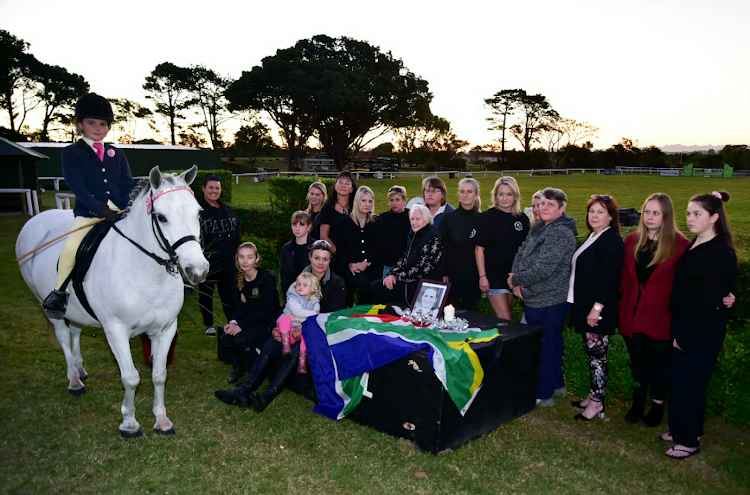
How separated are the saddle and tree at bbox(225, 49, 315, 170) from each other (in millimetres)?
38158

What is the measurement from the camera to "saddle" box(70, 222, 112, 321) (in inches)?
183

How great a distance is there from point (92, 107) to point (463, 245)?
A: 423cm

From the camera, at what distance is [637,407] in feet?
16.0

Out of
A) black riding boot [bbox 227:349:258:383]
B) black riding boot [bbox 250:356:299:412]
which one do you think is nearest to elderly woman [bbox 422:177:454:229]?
black riding boot [bbox 250:356:299:412]

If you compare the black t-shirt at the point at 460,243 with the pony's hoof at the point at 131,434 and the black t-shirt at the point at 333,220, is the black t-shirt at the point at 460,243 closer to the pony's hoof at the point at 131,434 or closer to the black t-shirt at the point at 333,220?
the black t-shirt at the point at 333,220

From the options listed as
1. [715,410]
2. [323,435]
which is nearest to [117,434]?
[323,435]

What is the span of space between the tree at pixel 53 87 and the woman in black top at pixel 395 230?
57.9 meters

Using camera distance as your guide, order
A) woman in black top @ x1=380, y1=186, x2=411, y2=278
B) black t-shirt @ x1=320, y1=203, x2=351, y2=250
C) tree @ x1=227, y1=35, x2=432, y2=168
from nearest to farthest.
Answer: woman in black top @ x1=380, y1=186, x2=411, y2=278 → black t-shirt @ x1=320, y1=203, x2=351, y2=250 → tree @ x1=227, y1=35, x2=432, y2=168

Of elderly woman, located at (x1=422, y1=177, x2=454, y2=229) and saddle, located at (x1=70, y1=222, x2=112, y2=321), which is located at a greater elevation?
elderly woman, located at (x1=422, y1=177, x2=454, y2=229)

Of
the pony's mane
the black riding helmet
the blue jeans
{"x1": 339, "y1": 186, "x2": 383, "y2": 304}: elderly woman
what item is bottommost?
the blue jeans

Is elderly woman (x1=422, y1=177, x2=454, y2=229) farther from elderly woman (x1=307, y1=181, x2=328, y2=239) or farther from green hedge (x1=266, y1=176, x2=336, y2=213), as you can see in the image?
green hedge (x1=266, y1=176, x2=336, y2=213)

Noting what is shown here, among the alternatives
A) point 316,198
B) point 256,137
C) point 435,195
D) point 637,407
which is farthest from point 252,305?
point 256,137

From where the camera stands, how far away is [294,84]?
4047 cm

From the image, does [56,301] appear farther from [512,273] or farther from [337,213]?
[512,273]
